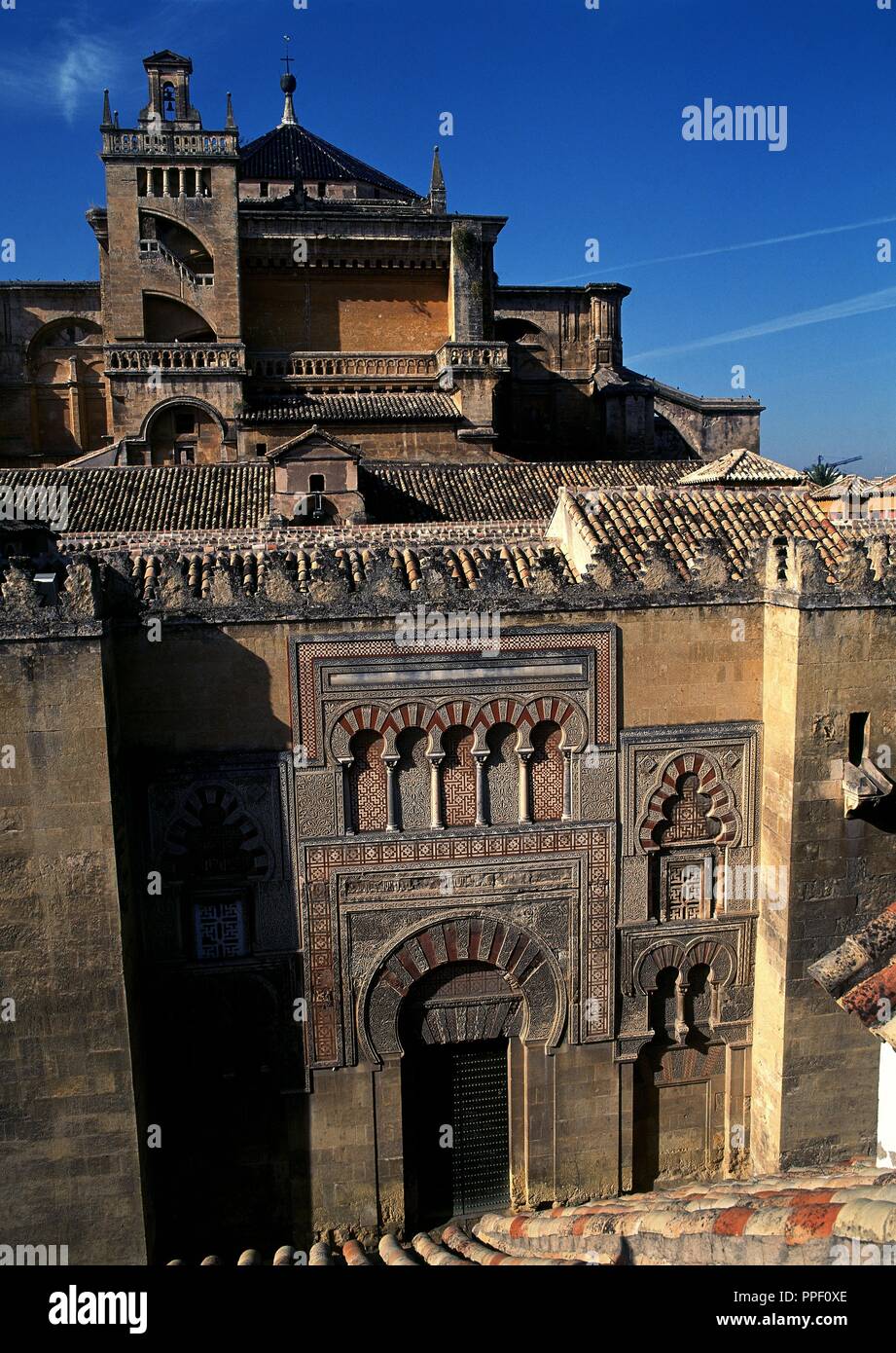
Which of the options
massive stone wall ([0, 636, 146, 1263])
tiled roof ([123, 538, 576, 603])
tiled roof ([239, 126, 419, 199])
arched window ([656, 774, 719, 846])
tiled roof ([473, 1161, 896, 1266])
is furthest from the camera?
tiled roof ([239, 126, 419, 199])

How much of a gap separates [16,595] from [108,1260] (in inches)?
168

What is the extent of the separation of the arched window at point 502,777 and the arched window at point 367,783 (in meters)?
0.78

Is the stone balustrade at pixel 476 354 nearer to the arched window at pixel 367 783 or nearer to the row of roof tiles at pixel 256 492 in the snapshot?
the row of roof tiles at pixel 256 492

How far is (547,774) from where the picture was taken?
726 cm

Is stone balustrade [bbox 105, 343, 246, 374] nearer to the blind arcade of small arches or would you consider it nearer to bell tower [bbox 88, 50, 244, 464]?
bell tower [bbox 88, 50, 244, 464]

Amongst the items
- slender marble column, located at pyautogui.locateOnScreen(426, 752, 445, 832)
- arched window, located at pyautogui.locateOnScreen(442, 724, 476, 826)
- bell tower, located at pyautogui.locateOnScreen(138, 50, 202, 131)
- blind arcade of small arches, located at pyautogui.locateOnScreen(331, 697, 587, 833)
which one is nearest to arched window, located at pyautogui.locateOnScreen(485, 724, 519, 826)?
blind arcade of small arches, located at pyautogui.locateOnScreen(331, 697, 587, 833)

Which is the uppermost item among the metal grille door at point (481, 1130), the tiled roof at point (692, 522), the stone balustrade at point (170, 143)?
the stone balustrade at point (170, 143)

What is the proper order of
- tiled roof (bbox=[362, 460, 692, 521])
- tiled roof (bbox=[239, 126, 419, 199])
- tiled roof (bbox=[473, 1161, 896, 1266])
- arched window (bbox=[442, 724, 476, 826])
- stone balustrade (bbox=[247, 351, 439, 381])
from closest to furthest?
tiled roof (bbox=[473, 1161, 896, 1266]), arched window (bbox=[442, 724, 476, 826]), tiled roof (bbox=[362, 460, 692, 521]), stone balustrade (bbox=[247, 351, 439, 381]), tiled roof (bbox=[239, 126, 419, 199])

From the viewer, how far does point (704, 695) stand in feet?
24.1

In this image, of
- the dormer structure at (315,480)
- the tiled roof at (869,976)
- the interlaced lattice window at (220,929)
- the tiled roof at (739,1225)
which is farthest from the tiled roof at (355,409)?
the tiled roof at (739,1225)

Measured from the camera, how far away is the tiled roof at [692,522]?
7902 mm

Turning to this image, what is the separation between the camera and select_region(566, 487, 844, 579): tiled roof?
7902 mm

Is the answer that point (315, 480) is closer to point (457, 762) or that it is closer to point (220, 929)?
point (457, 762)

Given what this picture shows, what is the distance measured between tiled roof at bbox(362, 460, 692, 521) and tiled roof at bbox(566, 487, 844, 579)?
18.4 ft
